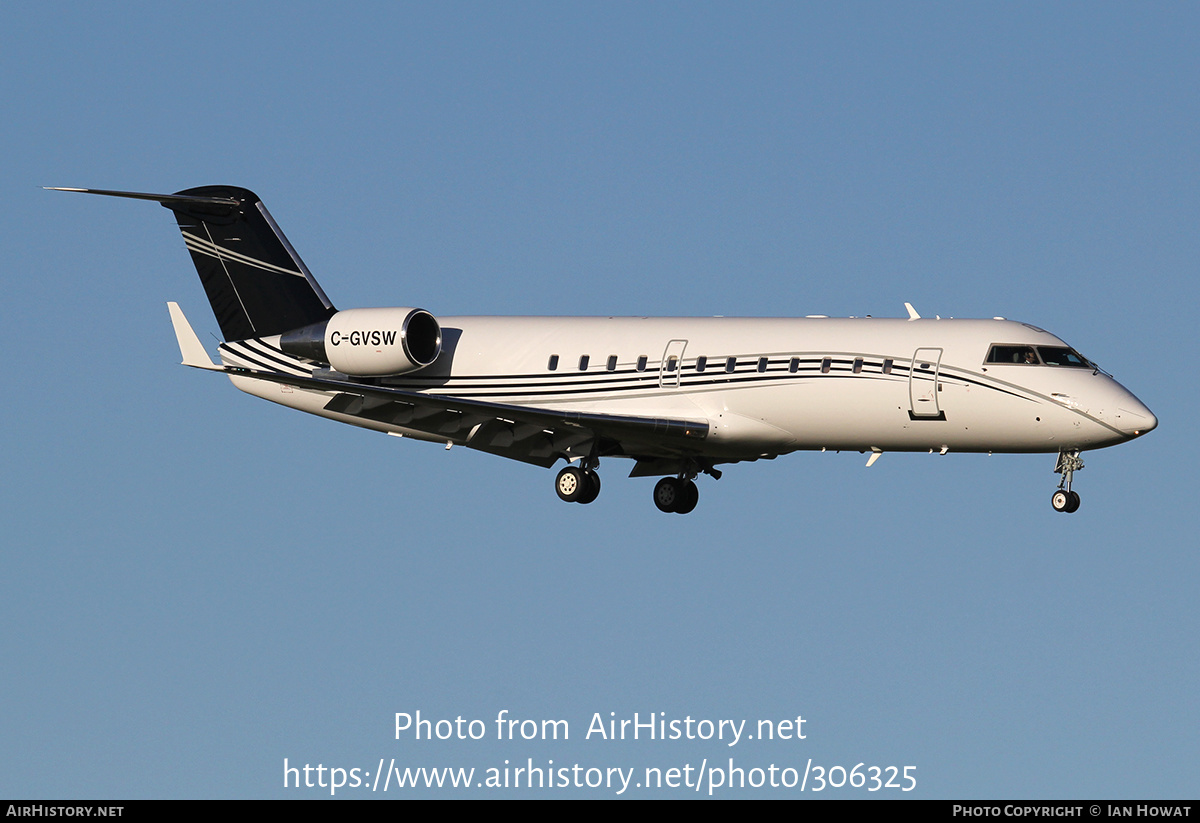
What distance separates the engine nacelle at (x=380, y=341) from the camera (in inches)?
1603

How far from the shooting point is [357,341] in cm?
4097

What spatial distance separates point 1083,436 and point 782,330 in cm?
683

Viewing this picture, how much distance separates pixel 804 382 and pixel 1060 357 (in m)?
5.24

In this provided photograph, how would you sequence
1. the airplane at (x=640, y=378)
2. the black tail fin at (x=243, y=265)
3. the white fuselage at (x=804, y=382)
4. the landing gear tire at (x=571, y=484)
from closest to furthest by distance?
the white fuselage at (x=804, y=382)
the airplane at (x=640, y=378)
the landing gear tire at (x=571, y=484)
the black tail fin at (x=243, y=265)

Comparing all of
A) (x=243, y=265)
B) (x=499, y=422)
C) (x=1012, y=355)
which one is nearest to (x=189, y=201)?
(x=243, y=265)

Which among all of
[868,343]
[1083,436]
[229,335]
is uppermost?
[229,335]

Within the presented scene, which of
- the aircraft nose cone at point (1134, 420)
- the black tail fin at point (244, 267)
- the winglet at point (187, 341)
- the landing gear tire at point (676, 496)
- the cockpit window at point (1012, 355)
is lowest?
the aircraft nose cone at point (1134, 420)

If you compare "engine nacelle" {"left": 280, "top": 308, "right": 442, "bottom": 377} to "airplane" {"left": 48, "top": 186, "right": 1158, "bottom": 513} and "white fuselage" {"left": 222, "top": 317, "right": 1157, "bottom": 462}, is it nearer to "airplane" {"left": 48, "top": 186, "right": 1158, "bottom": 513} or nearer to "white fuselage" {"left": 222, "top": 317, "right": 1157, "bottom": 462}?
"airplane" {"left": 48, "top": 186, "right": 1158, "bottom": 513}

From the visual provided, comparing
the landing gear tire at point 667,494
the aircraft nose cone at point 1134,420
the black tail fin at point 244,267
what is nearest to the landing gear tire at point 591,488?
the landing gear tire at point 667,494

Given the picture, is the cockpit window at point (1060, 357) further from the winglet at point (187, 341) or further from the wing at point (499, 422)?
the winglet at point (187, 341)

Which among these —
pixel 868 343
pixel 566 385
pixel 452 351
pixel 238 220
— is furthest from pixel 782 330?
pixel 238 220

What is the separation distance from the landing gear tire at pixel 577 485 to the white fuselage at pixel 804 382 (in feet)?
4.73

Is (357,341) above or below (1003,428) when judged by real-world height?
above

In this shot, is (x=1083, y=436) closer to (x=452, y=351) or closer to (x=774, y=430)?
(x=774, y=430)
